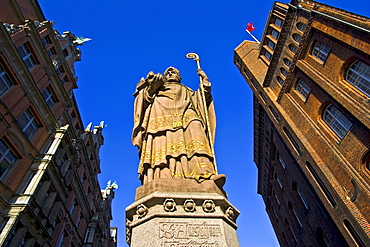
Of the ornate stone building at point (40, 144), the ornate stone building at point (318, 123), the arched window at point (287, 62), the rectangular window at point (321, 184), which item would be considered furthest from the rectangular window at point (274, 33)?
the ornate stone building at point (40, 144)

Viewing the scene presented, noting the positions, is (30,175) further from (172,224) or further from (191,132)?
(172,224)

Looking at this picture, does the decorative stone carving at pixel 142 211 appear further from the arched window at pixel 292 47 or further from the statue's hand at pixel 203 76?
the arched window at pixel 292 47

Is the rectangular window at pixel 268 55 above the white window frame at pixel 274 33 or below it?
below

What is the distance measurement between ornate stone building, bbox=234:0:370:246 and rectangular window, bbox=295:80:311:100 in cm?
9

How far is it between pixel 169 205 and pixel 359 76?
17754 millimetres

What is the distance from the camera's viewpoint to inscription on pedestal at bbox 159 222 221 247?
3975 mm

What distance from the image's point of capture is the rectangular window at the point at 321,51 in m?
20.1

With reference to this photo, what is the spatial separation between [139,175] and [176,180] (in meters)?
1.59

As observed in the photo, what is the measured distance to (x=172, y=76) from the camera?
963cm

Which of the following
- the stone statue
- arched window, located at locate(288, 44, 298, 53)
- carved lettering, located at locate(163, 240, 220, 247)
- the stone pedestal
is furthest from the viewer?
arched window, located at locate(288, 44, 298, 53)

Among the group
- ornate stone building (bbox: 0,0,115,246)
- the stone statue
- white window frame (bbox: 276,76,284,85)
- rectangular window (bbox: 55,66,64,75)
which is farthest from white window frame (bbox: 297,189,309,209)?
rectangular window (bbox: 55,66,64,75)

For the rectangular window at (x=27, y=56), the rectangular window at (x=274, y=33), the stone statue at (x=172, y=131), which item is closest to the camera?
the stone statue at (x=172, y=131)

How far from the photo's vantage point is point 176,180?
4977 mm

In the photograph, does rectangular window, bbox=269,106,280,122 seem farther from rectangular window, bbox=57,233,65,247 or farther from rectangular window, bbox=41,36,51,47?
rectangular window, bbox=41,36,51,47
